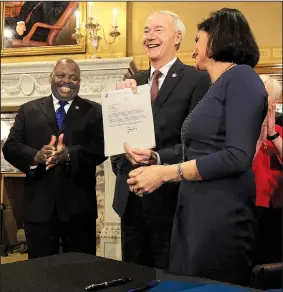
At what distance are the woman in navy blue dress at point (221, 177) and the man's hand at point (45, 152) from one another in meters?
0.64

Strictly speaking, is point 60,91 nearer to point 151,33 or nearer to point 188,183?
point 151,33

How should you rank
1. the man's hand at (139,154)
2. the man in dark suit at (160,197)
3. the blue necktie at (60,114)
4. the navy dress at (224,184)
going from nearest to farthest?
the navy dress at (224,184) → the man's hand at (139,154) → the man in dark suit at (160,197) → the blue necktie at (60,114)

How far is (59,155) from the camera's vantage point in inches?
59.9

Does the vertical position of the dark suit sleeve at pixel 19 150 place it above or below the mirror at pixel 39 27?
below

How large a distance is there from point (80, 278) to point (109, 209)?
6.87 feet

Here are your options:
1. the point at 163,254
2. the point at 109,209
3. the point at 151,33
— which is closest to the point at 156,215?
the point at 163,254

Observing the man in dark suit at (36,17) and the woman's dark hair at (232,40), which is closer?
the woman's dark hair at (232,40)

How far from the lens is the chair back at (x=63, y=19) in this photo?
280cm

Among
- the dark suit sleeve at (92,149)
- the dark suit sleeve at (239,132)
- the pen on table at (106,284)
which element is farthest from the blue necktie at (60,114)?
the pen on table at (106,284)

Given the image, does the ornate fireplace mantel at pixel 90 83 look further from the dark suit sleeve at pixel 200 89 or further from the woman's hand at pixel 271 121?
the dark suit sleeve at pixel 200 89

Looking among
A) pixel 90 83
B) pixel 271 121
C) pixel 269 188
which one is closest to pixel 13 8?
pixel 90 83

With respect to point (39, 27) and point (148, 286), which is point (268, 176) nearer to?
point (148, 286)

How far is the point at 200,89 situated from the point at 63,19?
6.17ft

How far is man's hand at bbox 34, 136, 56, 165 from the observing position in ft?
4.92
